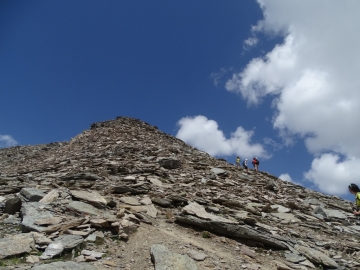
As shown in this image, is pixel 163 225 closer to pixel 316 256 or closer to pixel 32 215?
pixel 32 215

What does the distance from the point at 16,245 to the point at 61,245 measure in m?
1.09

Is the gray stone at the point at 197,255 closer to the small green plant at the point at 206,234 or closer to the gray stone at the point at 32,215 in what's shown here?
the small green plant at the point at 206,234

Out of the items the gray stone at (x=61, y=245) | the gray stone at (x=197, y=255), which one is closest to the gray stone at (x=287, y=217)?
the gray stone at (x=197, y=255)

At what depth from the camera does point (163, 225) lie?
387 inches

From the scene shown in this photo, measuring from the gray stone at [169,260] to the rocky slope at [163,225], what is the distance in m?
0.03

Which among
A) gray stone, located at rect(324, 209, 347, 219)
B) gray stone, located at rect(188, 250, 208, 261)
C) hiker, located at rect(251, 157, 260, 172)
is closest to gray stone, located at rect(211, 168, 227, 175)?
gray stone, located at rect(324, 209, 347, 219)

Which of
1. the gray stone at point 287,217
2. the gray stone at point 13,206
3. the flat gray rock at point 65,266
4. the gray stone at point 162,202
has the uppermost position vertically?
the gray stone at point 287,217

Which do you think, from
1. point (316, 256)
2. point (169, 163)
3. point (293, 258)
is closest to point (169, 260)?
point (293, 258)

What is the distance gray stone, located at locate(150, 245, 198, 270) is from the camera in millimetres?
6710

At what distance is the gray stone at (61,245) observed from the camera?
6.58m

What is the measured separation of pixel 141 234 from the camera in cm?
859

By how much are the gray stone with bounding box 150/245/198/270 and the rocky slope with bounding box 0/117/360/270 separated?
0.03m

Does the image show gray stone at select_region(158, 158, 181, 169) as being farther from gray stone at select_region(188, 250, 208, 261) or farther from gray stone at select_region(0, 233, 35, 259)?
gray stone at select_region(0, 233, 35, 259)

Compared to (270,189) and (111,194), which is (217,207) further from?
(270,189)
